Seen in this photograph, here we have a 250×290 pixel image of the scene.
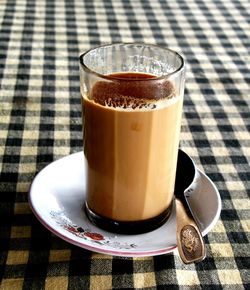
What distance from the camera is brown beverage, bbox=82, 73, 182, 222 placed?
0.47 meters

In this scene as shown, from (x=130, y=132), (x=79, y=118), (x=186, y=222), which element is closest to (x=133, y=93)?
(x=130, y=132)

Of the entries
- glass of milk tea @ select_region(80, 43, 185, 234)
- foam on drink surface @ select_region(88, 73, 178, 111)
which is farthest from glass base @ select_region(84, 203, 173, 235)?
foam on drink surface @ select_region(88, 73, 178, 111)

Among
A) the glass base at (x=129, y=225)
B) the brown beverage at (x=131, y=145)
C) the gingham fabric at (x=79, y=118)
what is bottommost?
the gingham fabric at (x=79, y=118)

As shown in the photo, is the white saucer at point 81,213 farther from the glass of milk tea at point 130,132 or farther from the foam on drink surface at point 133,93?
the foam on drink surface at point 133,93

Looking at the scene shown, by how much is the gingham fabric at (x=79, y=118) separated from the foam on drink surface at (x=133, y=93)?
0.17 metres

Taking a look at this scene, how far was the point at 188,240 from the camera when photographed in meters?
0.49

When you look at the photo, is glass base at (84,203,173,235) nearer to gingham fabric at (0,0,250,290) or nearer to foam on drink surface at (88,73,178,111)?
gingham fabric at (0,0,250,290)

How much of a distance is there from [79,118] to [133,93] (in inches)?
12.8

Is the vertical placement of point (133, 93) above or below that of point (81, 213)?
above

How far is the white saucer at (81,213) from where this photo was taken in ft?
1.58

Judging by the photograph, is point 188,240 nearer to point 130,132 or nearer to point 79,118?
point 130,132

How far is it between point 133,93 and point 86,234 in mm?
164

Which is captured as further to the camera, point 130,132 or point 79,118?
point 79,118

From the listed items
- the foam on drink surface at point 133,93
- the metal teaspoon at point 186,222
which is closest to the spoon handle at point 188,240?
the metal teaspoon at point 186,222
